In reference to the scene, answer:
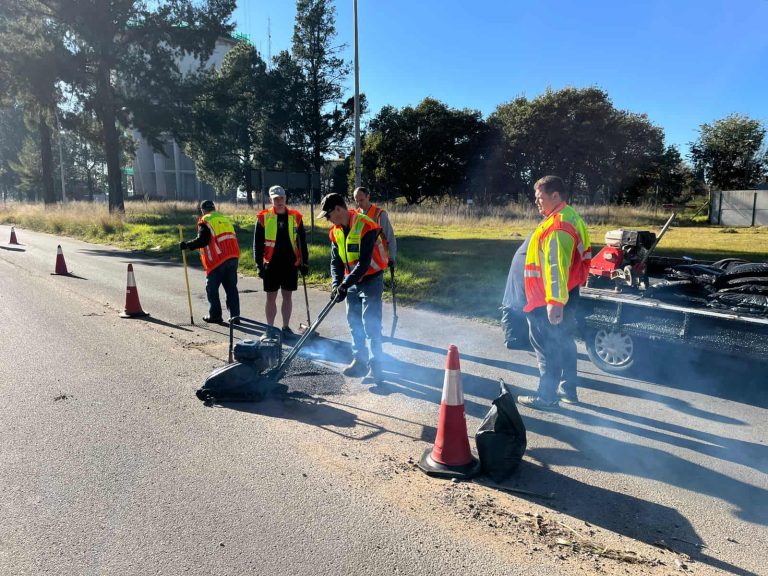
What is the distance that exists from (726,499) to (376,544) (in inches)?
82.5

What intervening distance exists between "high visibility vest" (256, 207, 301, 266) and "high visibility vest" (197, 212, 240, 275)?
0.91 metres

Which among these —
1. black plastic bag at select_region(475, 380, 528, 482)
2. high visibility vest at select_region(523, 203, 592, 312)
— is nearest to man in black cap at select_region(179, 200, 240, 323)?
high visibility vest at select_region(523, 203, 592, 312)

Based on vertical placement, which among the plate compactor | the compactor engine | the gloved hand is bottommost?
the plate compactor

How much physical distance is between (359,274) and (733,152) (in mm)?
35043

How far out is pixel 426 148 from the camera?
3706cm

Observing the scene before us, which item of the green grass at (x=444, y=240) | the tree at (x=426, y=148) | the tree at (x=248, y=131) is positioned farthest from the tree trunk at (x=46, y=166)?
the tree at (x=426, y=148)

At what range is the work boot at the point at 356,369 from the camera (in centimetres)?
529

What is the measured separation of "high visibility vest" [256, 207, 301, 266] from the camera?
654 cm

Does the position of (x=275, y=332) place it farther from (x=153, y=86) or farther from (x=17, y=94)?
(x=17, y=94)

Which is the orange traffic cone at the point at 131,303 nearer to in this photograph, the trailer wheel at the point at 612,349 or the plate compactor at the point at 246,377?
the plate compactor at the point at 246,377

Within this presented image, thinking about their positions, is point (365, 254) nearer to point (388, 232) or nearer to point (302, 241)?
point (302, 241)

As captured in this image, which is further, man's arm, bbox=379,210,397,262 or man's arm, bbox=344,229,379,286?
man's arm, bbox=379,210,397,262

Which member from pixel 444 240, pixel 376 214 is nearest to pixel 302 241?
pixel 376 214

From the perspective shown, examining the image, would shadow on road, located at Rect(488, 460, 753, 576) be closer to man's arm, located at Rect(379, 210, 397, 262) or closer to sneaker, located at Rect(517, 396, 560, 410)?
sneaker, located at Rect(517, 396, 560, 410)
